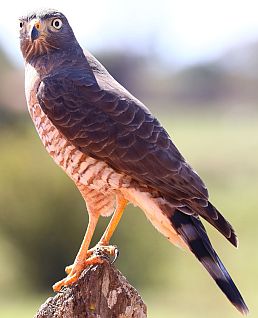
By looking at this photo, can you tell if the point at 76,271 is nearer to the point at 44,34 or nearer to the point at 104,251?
the point at 104,251

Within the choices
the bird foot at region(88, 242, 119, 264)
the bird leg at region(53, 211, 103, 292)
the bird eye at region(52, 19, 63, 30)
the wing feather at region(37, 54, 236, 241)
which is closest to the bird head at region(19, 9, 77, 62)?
the bird eye at region(52, 19, 63, 30)

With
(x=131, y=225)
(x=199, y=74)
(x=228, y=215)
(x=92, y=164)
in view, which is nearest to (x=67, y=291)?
(x=92, y=164)

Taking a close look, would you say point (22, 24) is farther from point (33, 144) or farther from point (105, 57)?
point (105, 57)

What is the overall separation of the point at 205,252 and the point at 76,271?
0.84 m

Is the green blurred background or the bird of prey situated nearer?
the bird of prey

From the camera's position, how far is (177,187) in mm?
6074

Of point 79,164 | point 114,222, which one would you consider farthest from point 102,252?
point 79,164

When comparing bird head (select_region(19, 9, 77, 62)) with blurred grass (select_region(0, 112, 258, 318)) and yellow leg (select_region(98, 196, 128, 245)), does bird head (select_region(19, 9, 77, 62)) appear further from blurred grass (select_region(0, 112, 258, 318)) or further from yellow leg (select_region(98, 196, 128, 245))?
blurred grass (select_region(0, 112, 258, 318))

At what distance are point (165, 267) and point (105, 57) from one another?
→ 47.3 meters

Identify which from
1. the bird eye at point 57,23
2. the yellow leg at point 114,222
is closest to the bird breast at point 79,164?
the yellow leg at point 114,222

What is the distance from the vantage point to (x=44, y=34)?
676 cm

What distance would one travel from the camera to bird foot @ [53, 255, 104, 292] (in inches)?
234

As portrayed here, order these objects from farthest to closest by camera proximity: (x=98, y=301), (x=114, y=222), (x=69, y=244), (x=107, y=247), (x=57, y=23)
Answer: (x=69, y=244) → (x=57, y=23) → (x=114, y=222) → (x=107, y=247) → (x=98, y=301)

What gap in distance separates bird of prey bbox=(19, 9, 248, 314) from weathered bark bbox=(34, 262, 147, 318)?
0.21 metres
